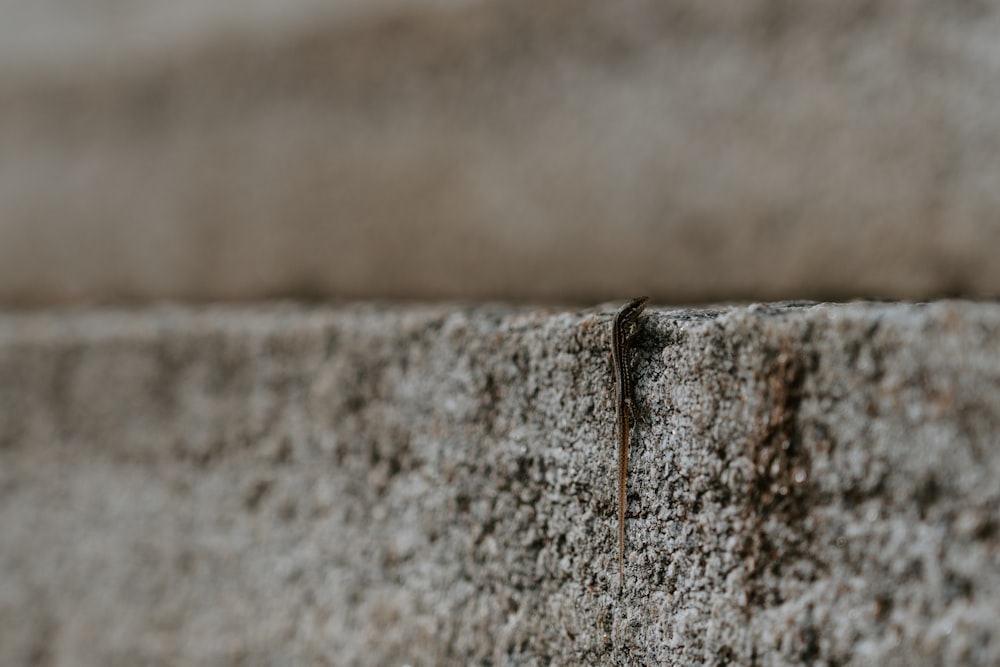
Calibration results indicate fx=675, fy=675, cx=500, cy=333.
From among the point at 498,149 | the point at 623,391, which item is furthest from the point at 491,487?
the point at 498,149

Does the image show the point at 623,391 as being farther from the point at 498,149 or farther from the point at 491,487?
the point at 498,149

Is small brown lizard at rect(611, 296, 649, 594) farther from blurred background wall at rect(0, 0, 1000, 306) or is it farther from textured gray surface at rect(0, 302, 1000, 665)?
blurred background wall at rect(0, 0, 1000, 306)

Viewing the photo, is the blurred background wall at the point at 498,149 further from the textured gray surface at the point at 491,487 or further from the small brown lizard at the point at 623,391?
the small brown lizard at the point at 623,391

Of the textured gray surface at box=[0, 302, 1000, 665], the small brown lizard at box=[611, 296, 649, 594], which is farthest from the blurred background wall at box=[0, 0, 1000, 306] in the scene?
the small brown lizard at box=[611, 296, 649, 594]

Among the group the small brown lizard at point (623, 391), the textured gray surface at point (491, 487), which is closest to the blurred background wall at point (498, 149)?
the textured gray surface at point (491, 487)

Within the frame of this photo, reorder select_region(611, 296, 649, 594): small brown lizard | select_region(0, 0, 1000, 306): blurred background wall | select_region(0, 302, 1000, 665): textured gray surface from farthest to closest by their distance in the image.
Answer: select_region(0, 0, 1000, 306): blurred background wall
select_region(611, 296, 649, 594): small brown lizard
select_region(0, 302, 1000, 665): textured gray surface

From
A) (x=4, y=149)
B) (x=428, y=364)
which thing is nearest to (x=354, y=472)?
(x=428, y=364)
